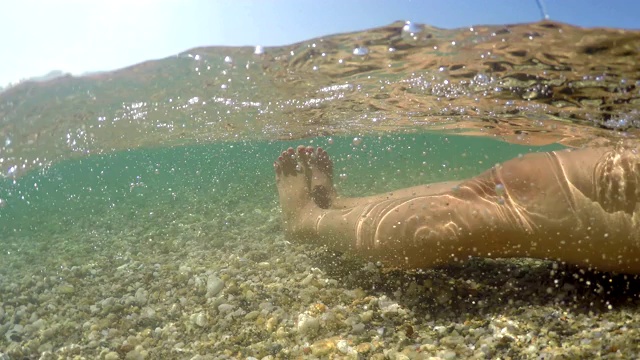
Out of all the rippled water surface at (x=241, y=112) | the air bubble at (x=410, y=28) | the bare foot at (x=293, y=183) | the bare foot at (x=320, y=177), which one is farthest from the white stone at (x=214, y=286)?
the air bubble at (x=410, y=28)

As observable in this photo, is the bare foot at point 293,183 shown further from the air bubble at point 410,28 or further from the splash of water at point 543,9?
the splash of water at point 543,9

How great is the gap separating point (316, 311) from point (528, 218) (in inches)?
94.1

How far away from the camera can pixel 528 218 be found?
4141mm

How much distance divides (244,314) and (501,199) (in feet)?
10.0

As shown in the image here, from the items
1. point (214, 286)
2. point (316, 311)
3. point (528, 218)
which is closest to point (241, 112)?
point (214, 286)

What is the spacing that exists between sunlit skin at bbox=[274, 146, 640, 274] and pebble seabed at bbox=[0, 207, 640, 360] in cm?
32

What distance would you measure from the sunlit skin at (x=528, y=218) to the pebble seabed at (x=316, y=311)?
325 mm

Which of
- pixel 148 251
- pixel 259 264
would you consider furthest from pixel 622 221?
pixel 148 251

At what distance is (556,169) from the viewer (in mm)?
4379

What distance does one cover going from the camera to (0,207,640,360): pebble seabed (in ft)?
11.3

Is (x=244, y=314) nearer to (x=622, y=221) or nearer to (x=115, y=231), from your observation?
(x=622, y=221)

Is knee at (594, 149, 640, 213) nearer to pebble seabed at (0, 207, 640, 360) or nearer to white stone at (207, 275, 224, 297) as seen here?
pebble seabed at (0, 207, 640, 360)

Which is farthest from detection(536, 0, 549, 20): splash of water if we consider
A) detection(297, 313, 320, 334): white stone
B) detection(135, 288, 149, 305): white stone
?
detection(135, 288, 149, 305): white stone

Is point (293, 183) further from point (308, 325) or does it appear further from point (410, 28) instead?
point (308, 325)
